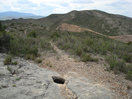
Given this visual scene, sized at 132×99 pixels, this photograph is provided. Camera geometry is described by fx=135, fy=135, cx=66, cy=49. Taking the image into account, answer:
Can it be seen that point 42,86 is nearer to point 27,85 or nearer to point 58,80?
point 27,85

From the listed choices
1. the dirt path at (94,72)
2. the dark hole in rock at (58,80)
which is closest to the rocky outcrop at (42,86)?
the dark hole in rock at (58,80)

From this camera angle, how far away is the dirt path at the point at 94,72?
5409 millimetres

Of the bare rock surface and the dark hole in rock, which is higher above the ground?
the bare rock surface

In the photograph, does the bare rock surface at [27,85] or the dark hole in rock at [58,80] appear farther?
the dark hole in rock at [58,80]

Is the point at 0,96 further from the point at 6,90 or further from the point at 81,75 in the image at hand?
the point at 81,75

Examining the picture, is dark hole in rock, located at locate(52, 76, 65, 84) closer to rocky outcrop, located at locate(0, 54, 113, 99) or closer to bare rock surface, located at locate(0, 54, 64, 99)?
rocky outcrop, located at locate(0, 54, 113, 99)

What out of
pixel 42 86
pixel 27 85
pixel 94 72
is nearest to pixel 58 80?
pixel 42 86

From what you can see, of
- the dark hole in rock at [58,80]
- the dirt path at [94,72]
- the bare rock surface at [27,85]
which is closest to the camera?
the bare rock surface at [27,85]

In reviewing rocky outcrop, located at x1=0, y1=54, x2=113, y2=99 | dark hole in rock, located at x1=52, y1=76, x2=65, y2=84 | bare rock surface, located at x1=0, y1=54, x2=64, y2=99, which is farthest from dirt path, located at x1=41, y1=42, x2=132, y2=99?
bare rock surface, located at x1=0, y1=54, x2=64, y2=99

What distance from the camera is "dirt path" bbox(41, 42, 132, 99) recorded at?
5409 millimetres

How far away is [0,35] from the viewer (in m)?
9.44

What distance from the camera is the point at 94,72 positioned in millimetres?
6805

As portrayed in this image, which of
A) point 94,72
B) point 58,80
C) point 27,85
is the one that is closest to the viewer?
point 27,85

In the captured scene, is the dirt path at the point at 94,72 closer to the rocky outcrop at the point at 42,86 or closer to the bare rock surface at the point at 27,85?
the rocky outcrop at the point at 42,86
